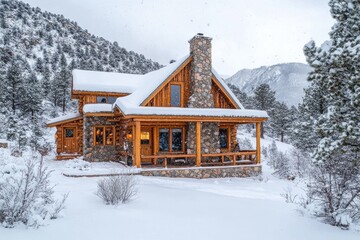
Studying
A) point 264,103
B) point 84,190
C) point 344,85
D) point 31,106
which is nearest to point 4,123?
point 31,106

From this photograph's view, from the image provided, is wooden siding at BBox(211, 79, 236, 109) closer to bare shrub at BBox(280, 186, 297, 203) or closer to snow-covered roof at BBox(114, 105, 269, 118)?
snow-covered roof at BBox(114, 105, 269, 118)

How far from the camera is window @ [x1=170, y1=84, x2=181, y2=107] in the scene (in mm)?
17547

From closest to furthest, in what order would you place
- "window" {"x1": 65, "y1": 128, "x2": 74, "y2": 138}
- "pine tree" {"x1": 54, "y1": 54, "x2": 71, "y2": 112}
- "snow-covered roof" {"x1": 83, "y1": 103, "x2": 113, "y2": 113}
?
"snow-covered roof" {"x1": 83, "y1": 103, "x2": 113, "y2": 113} → "window" {"x1": 65, "y1": 128, "x2": 74, "y2": 138} → "pine tree" {"x1": 54, "y1": 54, "x2": 71, "y2": 112}

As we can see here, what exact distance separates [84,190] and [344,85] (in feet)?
27.3

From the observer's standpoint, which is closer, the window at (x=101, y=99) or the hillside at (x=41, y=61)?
the window at (x=101, y=99)

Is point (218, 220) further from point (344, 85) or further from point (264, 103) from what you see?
point (264, 103)

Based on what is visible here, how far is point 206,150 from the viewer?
707 inches

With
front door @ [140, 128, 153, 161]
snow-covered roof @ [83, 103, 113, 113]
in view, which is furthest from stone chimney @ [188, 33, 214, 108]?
snow-covered roof @ [83, 103, 113, 113]

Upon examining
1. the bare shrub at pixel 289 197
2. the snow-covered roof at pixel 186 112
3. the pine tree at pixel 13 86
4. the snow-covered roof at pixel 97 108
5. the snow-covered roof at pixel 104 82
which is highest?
the pine tree at pixel 13 86

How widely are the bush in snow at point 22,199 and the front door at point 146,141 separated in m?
10.9

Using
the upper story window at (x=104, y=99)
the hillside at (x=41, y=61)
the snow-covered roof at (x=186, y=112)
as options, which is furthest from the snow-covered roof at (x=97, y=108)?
the hillside at (x=41, y=61)

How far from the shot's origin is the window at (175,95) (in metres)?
17.5

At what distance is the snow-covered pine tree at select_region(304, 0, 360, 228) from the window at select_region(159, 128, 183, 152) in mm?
11098

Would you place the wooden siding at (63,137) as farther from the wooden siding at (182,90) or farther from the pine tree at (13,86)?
the pine tree at (13,86)
